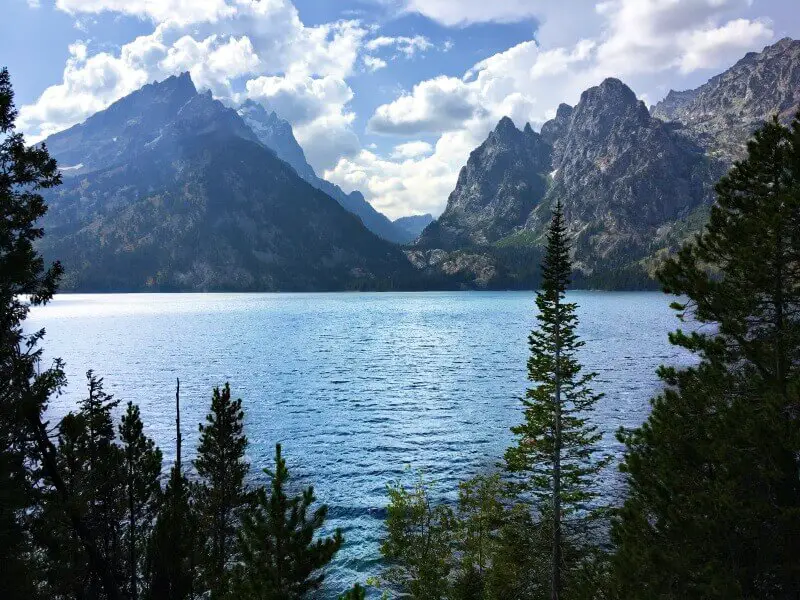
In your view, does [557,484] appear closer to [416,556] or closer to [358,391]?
[416,556]

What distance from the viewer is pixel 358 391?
9119 centimetres

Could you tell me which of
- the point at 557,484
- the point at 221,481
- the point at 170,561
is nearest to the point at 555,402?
the point at 557,484

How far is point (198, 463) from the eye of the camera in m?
30.7

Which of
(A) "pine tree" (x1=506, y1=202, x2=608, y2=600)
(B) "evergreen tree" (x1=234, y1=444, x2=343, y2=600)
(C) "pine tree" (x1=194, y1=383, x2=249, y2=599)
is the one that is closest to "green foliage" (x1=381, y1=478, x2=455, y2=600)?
(A) "pine tree" (x1=506, y1=202, x2=608, y2=600)

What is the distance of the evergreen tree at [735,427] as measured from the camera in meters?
12.1

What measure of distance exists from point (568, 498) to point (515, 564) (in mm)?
4915

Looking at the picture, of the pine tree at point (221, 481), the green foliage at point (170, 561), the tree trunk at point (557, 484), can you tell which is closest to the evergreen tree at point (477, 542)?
the tree trunk at point (557, 484)

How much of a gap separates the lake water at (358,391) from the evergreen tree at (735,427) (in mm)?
24355

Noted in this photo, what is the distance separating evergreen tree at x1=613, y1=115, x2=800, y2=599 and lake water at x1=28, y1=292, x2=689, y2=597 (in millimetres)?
24355

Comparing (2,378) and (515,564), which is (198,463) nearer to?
(2,378)

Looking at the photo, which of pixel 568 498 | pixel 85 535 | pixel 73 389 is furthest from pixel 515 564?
pixel 73 389

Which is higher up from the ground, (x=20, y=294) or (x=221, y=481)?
(x=20, y=294)

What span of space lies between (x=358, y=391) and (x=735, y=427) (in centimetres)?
8152

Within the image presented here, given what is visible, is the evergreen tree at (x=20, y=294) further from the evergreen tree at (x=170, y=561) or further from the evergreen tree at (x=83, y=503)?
the evergreen tree at (x=170, y=561)
